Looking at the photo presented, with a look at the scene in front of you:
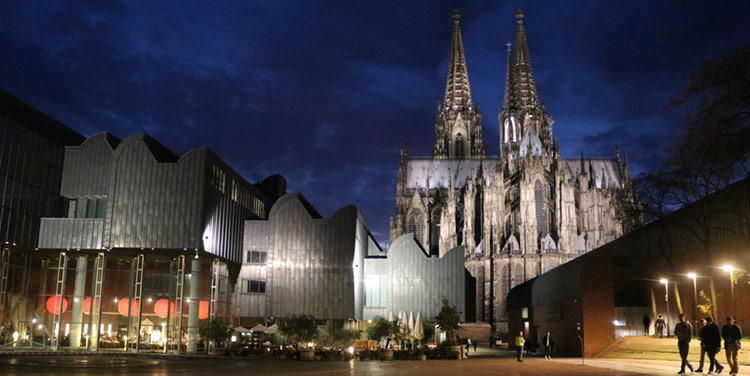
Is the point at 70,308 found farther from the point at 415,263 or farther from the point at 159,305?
the point at 415,263

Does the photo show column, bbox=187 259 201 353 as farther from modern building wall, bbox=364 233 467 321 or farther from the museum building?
modern building wall, bbox=364 233 467 321

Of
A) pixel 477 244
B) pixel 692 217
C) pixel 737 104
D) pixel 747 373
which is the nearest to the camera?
pixel 737 104

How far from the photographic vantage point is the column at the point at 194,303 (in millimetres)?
41281

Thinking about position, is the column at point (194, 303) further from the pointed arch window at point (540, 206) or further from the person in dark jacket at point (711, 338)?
the pointed arch window at point (540, 206)

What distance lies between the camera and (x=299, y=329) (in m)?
39.4

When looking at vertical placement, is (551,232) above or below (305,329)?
above

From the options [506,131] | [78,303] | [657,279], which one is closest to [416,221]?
[506,131]

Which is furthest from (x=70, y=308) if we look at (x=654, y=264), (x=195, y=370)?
(x=654, y=264)

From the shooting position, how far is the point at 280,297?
4766 centimetres

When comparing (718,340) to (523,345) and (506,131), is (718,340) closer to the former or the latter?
(523,345)

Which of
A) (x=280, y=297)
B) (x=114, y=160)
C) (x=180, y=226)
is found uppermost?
(x=114, y=160)

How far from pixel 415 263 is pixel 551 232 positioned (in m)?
34.3

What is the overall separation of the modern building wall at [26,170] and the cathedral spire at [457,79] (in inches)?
3264

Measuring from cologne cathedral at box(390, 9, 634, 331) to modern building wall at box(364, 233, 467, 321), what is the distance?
23.6 metres
